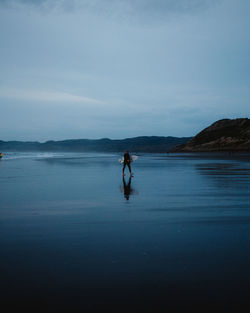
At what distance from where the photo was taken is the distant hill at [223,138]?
133 meters

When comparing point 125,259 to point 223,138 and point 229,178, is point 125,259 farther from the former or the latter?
point 223,138

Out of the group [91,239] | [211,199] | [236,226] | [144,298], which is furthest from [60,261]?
[211,199]

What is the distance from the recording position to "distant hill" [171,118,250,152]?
438 feet

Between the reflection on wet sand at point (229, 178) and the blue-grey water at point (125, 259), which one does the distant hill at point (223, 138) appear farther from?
the blue-grey water at point (125, 259)

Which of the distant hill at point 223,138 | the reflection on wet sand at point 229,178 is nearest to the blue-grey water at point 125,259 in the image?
the reflection on wet sand at point 229,178

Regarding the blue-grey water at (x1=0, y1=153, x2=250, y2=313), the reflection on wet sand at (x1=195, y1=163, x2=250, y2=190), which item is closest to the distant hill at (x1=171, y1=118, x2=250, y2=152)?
the reflection on wet sand at (x1=195, y1=163, x2=250, y2=190)

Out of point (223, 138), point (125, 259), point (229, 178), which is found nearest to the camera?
point (125, 259)

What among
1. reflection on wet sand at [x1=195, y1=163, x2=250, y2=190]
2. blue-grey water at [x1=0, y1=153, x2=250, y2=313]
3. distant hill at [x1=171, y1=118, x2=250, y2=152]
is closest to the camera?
blue-grey water at [x1=0, y1=153, x2=250, y2=313]

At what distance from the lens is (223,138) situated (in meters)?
149

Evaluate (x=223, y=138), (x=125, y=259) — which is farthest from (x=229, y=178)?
(x=223, y=138)

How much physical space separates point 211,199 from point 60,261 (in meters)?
7.66

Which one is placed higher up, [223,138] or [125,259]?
[223,138]

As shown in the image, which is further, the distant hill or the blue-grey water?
the distant hill

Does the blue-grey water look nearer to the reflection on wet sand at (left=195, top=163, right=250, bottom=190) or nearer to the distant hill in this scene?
the reflection on wet sand at (left=195, top=163, right=250, bottom=190)
